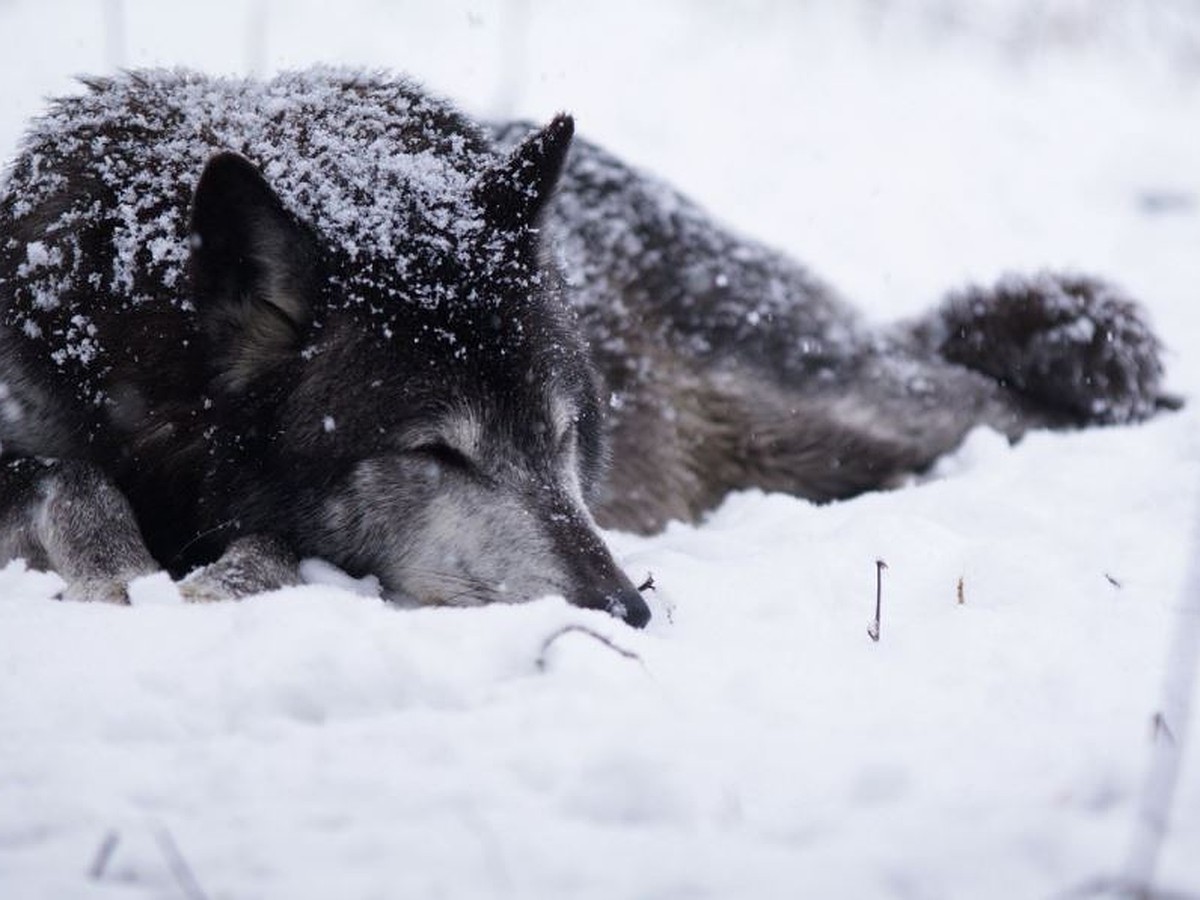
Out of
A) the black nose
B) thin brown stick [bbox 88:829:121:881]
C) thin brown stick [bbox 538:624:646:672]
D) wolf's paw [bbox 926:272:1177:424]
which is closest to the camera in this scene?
thin brown stick [bbox 88:829:121:881]

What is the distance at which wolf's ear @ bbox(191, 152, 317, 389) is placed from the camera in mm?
2549

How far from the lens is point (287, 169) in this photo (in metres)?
2.93

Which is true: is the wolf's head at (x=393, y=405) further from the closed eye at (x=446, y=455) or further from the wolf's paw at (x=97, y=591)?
the wolf's paw at (x=97, y=591)

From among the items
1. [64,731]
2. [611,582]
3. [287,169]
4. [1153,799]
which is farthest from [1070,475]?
[64,731]

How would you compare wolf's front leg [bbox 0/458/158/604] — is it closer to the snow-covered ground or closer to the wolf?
the wolf

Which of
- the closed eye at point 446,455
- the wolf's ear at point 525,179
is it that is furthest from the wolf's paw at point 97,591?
the wolf's ear at point 525,179

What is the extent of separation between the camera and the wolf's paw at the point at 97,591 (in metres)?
2.53

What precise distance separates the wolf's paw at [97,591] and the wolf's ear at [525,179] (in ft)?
4.32

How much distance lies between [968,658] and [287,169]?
210 centimetres

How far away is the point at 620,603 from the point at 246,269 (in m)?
1.24

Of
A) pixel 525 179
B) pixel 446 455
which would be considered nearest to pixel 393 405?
pixel 446 455

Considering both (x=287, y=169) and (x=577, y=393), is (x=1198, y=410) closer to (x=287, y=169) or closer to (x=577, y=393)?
(x=577, y=393)

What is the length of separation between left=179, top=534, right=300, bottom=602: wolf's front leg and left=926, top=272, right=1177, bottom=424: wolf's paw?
12.2 feet

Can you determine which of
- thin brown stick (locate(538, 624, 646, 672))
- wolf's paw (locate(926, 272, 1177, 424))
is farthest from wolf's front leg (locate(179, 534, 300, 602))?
wolf's paw (locate(926, 272, 1177, 424))
